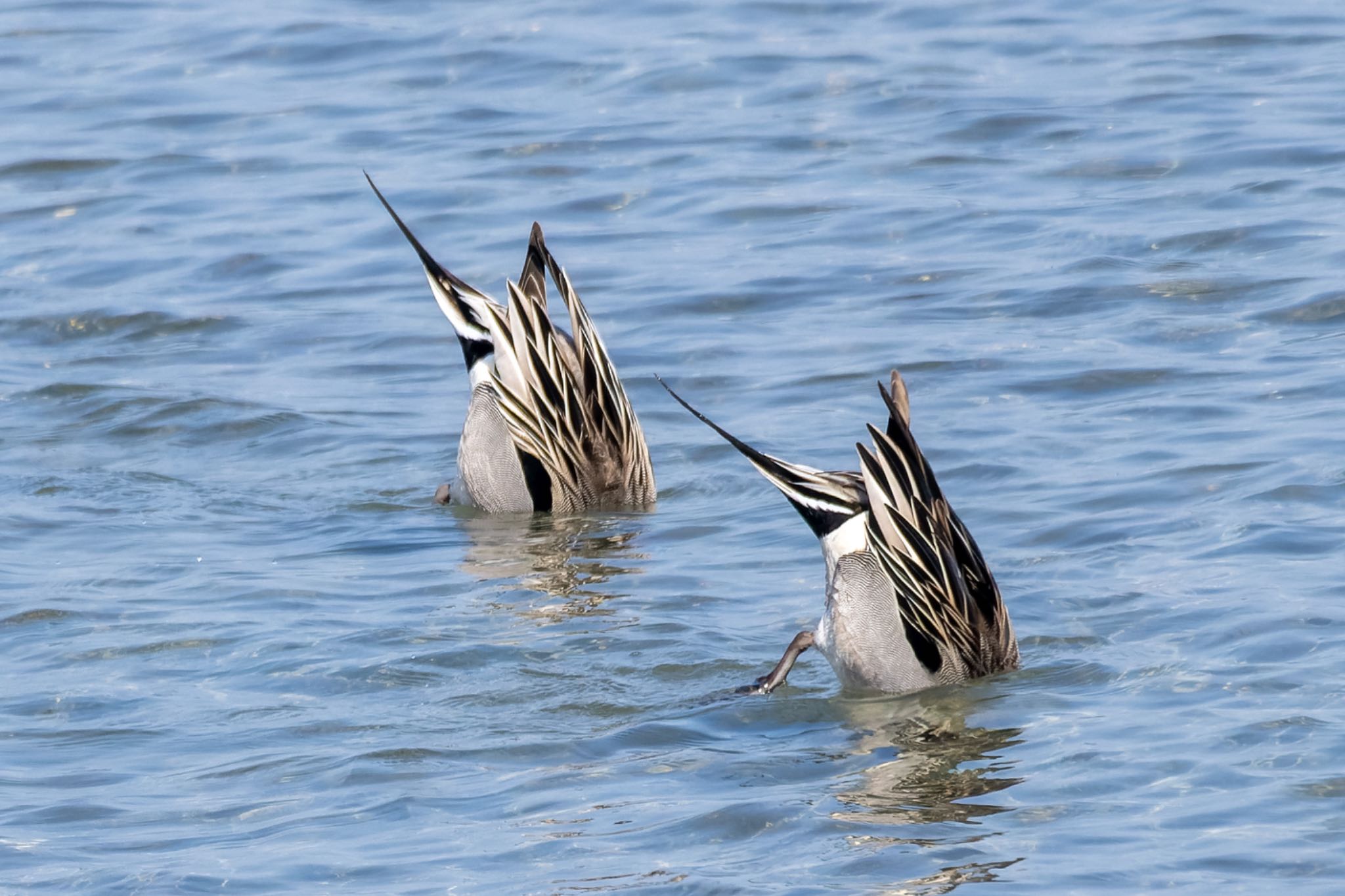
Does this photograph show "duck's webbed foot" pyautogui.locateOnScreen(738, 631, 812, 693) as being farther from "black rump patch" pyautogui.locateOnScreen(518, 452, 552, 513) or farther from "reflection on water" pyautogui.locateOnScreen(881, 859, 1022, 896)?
"black rump patch" pyautogui.locateOnScreen(518, 452, 552, 513)

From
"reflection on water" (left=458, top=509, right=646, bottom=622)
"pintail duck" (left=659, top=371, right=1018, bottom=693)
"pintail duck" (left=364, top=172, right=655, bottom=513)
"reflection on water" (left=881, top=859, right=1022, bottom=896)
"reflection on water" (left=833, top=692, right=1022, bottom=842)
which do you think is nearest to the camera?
"reflection on water" (left=881, top=859, right=1022, bottom=896)

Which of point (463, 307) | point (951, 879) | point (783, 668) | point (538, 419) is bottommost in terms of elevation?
point (951, 879)

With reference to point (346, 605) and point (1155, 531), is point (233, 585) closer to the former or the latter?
point (346, 605)

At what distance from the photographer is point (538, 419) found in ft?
33.4

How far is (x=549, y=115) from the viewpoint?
56.5ft

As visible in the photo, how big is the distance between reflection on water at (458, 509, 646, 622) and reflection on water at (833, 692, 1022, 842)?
1.67 metres

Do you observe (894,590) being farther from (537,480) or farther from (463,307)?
(463,307)

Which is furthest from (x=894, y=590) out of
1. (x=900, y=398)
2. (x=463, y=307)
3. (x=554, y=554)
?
(x=463, y=307)

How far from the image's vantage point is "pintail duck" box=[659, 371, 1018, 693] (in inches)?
279

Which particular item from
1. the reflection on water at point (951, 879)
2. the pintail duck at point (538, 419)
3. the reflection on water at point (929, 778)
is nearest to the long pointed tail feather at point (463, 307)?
the pintail duck at point (538, 419)

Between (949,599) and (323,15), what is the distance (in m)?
14.9

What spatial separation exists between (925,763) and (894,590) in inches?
30.1

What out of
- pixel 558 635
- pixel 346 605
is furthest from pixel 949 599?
pixel 346 605

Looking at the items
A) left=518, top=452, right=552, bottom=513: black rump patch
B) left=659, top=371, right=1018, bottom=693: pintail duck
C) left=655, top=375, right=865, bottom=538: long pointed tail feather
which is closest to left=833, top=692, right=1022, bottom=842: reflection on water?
left=659, top=371, right=1018, bottom=693: pintail duck
